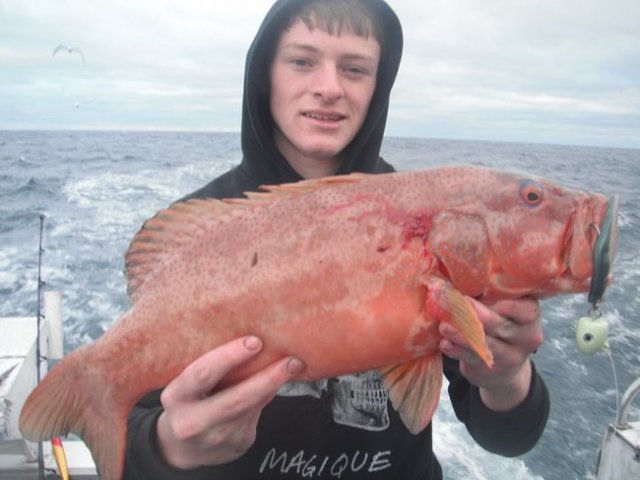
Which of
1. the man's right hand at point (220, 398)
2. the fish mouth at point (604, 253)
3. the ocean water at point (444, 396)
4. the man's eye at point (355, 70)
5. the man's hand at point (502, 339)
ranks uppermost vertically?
the man's eye at point (355, 70)

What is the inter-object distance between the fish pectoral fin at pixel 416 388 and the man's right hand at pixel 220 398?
42 centimetres

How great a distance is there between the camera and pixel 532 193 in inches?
87.0

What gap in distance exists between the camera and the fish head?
2043 mm

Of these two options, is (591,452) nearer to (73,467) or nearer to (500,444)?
(500,444)

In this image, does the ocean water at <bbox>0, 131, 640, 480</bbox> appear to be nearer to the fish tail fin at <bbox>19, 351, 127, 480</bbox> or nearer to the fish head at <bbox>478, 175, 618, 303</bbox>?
the fish head at <bbox>478, 175, 618, 303</bbox>

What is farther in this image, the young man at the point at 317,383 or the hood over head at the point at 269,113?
the hood over head at the point at 269,113

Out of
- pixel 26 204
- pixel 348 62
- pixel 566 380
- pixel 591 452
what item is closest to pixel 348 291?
pixel 348 62

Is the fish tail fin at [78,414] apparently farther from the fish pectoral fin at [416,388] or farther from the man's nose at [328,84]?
the man's nose at [328,84]

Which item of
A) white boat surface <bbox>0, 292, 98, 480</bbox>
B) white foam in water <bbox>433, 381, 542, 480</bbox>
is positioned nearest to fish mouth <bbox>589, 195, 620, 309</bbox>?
white boat surface <bbox>0, 292, 98, 480</bbox>

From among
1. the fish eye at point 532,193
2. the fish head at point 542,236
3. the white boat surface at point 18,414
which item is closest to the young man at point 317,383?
the fish head at point 542,236

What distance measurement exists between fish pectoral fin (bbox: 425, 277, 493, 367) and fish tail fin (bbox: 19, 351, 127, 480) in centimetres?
141

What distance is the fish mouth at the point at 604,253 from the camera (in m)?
1.88

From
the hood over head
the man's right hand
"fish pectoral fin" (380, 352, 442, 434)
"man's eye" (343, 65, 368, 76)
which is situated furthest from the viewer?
the hood over head

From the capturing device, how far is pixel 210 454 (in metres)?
2.21
